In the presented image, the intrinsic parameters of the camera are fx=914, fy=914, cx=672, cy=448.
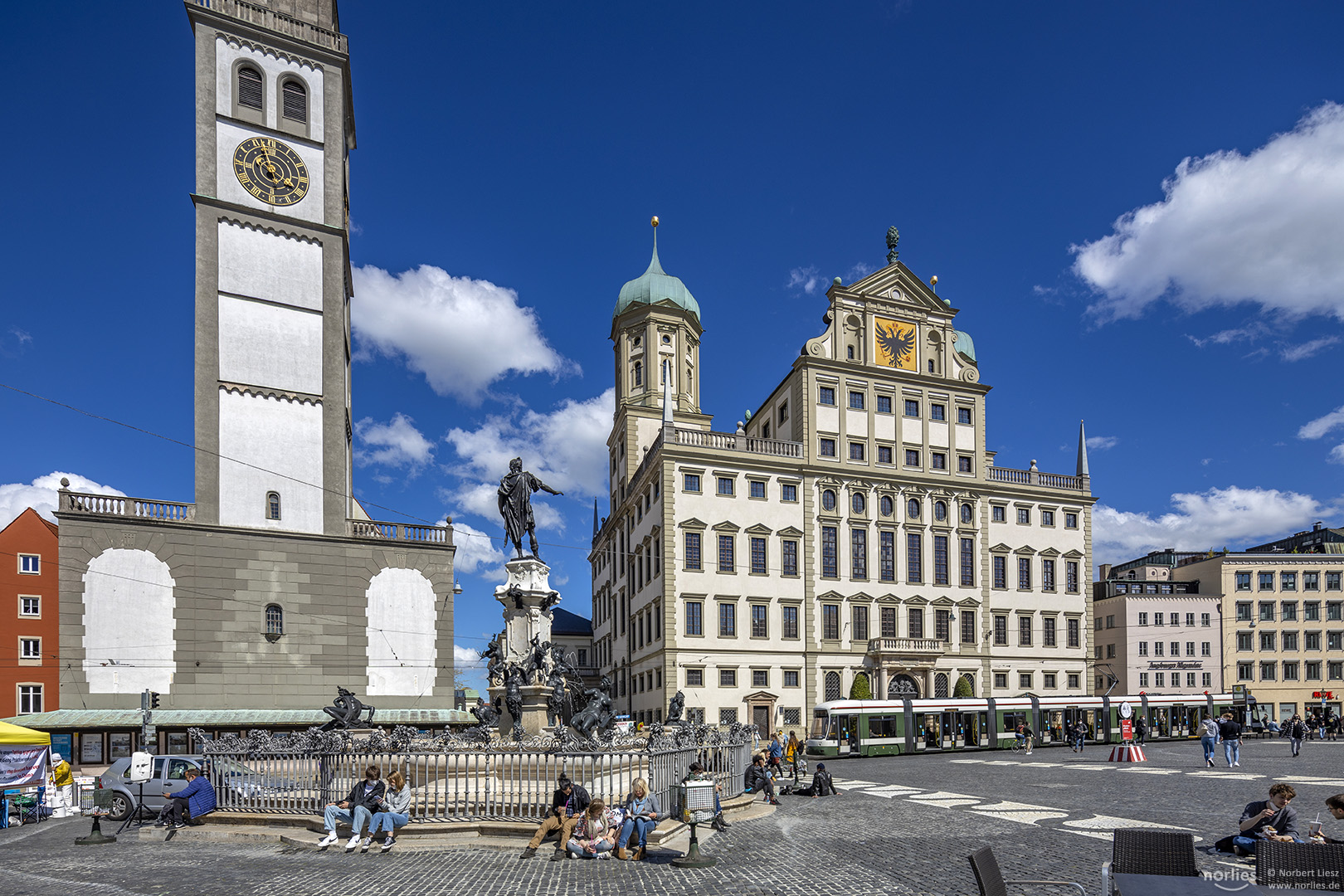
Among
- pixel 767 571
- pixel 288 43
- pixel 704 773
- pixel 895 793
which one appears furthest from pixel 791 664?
pixel 288 43

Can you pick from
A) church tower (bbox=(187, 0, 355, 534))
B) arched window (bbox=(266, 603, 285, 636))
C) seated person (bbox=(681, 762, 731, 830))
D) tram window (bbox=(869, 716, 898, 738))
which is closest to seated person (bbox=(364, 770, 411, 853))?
seated person (bbox=(681, 762, 731, 830))

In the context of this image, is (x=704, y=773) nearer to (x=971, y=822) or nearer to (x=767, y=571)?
(x=971, y=822)

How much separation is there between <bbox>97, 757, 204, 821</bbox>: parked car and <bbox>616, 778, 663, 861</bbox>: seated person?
10787 millimetres

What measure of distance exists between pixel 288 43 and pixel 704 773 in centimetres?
3950

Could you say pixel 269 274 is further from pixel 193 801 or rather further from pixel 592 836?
pixel 592 836

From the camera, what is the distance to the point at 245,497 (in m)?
38.3

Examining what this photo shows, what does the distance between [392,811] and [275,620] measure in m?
26.1

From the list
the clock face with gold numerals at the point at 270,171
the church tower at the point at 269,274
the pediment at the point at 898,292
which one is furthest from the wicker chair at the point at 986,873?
the pediment at the point at 898,292

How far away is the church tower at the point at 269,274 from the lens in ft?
127

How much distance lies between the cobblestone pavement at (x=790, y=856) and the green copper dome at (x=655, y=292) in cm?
5124

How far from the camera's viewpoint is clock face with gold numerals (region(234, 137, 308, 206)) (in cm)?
4047

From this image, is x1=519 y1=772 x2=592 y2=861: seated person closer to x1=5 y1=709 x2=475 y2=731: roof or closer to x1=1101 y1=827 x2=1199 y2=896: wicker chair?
x1=1101 y1=827 x2=1199 y2=896: wicker chair

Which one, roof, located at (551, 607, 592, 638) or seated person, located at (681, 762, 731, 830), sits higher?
seated person, located at (681, 762, 731, 830)

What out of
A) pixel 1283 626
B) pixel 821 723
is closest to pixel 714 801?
pixel 821 723
